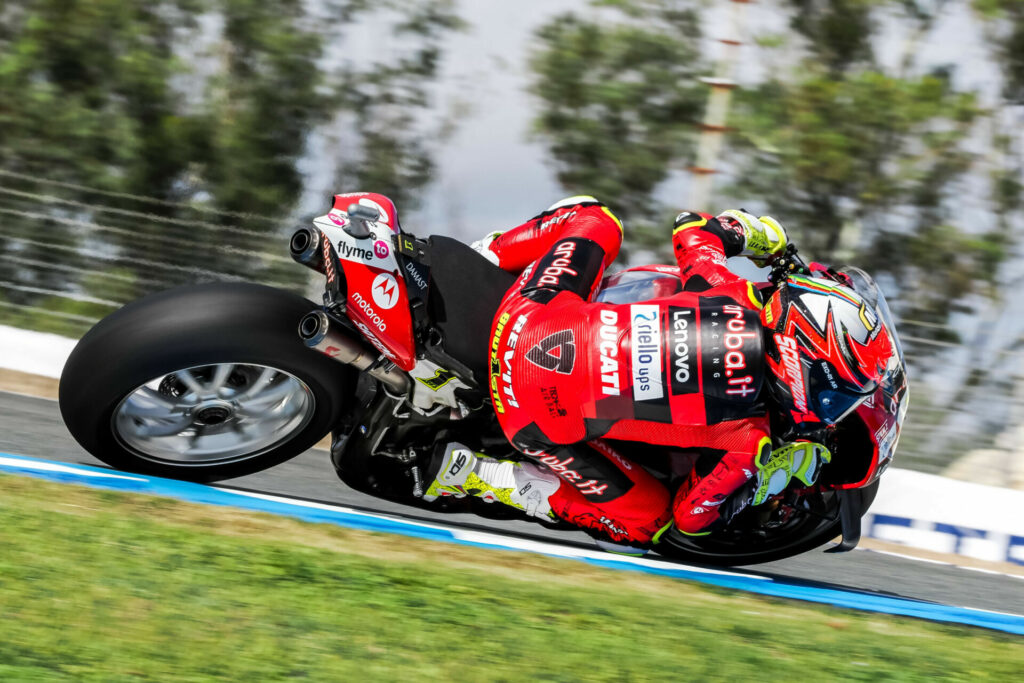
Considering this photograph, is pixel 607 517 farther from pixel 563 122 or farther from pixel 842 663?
pixel 563 122

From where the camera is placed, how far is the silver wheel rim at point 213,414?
367 cm

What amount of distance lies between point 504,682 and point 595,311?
52.6 inches

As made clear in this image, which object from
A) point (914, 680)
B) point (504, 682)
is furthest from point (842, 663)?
point (504, 682)

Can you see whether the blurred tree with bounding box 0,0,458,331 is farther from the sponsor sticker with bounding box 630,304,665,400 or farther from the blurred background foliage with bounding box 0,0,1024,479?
the sponsor sticker with bounding box 630,304,665,400

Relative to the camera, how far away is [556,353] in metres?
3.50

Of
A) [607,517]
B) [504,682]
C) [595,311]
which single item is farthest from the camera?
[607,517]

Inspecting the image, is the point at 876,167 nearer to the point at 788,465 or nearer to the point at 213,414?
the point at 788,465

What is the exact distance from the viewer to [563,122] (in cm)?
1005

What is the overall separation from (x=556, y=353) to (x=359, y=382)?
815mm

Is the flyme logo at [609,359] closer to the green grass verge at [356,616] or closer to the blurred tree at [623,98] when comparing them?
the green grass verge at [356,616]

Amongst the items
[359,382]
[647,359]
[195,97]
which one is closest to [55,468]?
[359,382]

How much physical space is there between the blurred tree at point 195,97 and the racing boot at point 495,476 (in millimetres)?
6369

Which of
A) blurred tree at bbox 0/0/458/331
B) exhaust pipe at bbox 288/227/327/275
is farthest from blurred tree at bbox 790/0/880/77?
exhaust pipe at bbox 288/227/327/275

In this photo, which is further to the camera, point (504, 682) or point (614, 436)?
point (614, 436)
